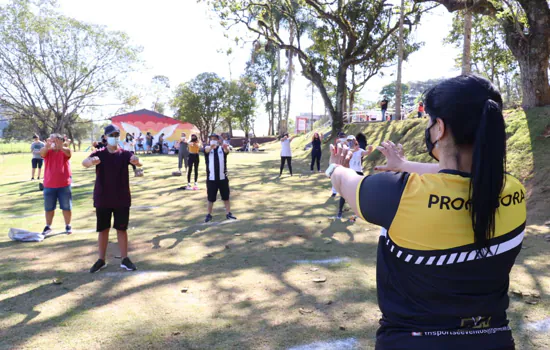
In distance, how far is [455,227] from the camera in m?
1.28

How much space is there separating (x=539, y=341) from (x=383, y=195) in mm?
3096

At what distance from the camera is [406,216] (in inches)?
51.8

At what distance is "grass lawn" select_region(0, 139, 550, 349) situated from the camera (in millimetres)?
3518

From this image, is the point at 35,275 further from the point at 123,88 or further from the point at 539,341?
the point at 123,88

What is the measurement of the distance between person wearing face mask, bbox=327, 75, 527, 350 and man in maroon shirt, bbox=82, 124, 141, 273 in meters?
4.48

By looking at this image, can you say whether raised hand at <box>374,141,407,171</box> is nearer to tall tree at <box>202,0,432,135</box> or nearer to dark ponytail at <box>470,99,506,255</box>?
dark ponytail at <box>470,99,506,255</box>

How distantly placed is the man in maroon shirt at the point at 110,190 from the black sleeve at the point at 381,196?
4486mm

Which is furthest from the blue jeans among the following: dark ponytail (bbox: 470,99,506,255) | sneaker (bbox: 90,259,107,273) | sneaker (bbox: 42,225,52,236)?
dark ponytail (bbox: 470,99,506,255)

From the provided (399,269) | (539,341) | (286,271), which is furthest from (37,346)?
(539,341)

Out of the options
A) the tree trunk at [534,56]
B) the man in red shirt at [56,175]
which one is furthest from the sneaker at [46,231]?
the tree trunk at [534,56]

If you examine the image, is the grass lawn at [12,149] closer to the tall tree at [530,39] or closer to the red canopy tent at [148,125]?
the red canopy tent at [148,125]

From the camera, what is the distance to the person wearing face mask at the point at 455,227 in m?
1.27

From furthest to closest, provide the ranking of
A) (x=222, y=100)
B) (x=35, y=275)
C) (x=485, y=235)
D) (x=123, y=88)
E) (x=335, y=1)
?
1. (x=222, y=100)
2. (x=123, y=88)
3. (x=335, y=1)
4. (x=35, y=275)
5. (x=485, y=235)

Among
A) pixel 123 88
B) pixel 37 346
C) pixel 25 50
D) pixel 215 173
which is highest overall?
pixel 25 50
